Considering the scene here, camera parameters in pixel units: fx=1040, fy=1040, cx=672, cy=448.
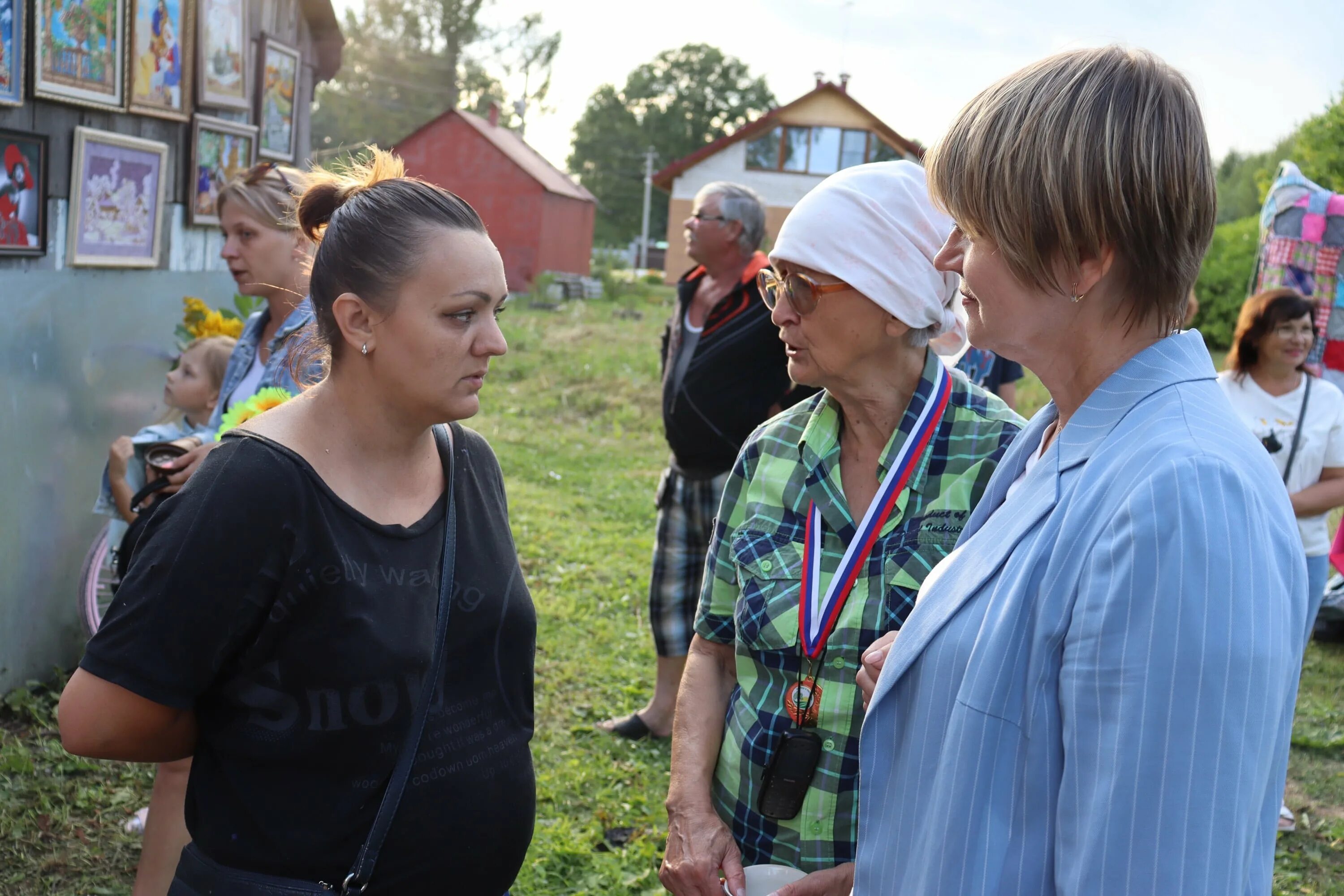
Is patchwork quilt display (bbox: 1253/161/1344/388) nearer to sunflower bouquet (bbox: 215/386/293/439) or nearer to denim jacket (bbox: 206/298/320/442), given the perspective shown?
denim jacket (bbox: 206/298/320/442)

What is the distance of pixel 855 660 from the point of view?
1.96m

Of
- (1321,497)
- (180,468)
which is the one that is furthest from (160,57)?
(1321,497)

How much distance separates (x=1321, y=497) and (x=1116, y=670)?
405cm

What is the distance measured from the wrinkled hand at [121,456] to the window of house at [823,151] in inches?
1403

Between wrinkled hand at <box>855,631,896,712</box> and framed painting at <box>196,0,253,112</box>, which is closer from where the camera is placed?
wrinkled hand at <box>855,631,896,712</box>

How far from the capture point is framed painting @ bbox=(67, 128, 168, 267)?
428 centimetres

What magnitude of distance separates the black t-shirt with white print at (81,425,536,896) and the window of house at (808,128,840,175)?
37.1 meters

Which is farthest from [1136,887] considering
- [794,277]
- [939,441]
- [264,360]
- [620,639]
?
[620,639]

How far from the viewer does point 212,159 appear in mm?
5258

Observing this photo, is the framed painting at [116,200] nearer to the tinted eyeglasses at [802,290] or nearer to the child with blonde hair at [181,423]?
the child with blonde hair at [181,423]

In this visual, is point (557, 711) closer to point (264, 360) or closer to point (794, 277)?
point (264, 360)

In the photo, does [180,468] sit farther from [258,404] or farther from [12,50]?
[12,50]

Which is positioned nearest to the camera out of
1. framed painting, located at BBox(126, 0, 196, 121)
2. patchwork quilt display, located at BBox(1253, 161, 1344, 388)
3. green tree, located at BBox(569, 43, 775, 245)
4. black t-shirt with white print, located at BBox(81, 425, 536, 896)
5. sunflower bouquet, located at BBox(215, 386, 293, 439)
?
black t-shirt with white print, located at BBox(81, 425, 536, 896)

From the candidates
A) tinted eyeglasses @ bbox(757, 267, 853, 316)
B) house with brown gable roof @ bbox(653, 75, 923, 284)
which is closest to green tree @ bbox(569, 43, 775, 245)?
house with brown gable roof @ bbox(653, 75, 923, 284)
